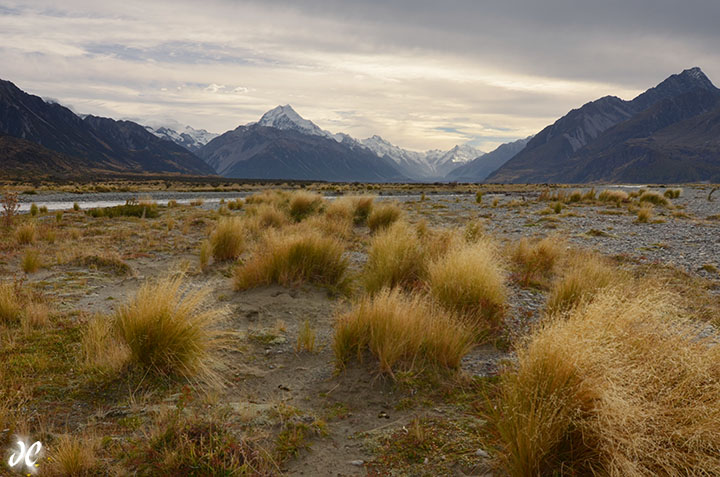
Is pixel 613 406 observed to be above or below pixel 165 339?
above

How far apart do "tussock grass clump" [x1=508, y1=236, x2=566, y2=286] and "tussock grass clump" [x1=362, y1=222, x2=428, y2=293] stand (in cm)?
231

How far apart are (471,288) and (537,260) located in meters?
3.92

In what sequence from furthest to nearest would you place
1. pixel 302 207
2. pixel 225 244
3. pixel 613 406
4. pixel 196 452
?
pixel 302 207
pixel 225 244
pixel 196 452
pixel 613 406

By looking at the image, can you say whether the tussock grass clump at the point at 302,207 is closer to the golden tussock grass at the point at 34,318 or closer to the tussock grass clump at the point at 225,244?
the tussock grass clump at the point at 225,244

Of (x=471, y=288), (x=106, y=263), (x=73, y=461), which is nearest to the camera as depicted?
(x=73, y=461)

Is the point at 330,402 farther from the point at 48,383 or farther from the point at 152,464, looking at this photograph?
the point at 48,383

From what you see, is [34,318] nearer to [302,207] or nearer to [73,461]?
[73,461]

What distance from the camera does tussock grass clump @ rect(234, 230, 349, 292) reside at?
7992 millimetres

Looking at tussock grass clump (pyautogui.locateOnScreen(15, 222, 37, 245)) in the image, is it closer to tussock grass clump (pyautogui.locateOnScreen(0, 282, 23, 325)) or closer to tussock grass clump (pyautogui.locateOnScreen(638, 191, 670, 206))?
tussock grass clump (pyautogui.locateOnScreen(0, 282, 23, 325))

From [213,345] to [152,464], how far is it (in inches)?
83.3

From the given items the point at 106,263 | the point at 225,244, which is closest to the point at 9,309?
the point at 106,263

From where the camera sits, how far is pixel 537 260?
368 inches

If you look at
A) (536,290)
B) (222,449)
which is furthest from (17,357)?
(536,290)

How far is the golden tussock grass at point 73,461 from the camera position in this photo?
295 centimetres
